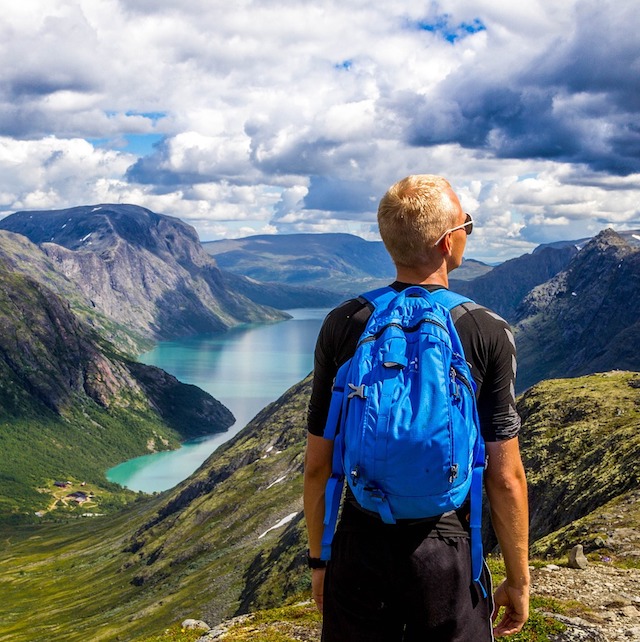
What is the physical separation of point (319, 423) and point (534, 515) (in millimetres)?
40657

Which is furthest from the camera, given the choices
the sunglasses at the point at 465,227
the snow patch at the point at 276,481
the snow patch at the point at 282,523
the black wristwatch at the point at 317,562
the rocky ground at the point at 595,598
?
the snow patch at the point at 276,481

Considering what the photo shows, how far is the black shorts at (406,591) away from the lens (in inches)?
318

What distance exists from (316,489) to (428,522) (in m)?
1.73

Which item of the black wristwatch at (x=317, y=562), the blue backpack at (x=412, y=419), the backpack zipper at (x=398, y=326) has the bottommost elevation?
the black wristwatch at (x=317, y=562)

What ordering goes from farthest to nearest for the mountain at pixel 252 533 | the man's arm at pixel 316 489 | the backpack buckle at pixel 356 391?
the mountain at pixel 252 533
the man's arm at pixel 316 489
the backpack buckle at pixel 356 391

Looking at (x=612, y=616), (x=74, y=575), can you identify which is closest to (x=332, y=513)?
(x=612, y=616)

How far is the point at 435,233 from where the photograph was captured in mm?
8539

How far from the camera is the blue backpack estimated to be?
7.49 m

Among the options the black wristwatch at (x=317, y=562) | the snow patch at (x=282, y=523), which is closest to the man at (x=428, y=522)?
the black wristwatch at (x=317, y=562)

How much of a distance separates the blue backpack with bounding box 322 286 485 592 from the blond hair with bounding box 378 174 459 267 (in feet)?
2.43

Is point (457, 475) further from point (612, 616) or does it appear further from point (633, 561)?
point (633, 561)

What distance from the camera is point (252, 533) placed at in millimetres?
116000

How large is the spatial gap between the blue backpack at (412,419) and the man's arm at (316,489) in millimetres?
801

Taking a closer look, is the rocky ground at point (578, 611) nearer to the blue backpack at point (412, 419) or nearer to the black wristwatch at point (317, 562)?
the black wristwatch at point (317, 562)
